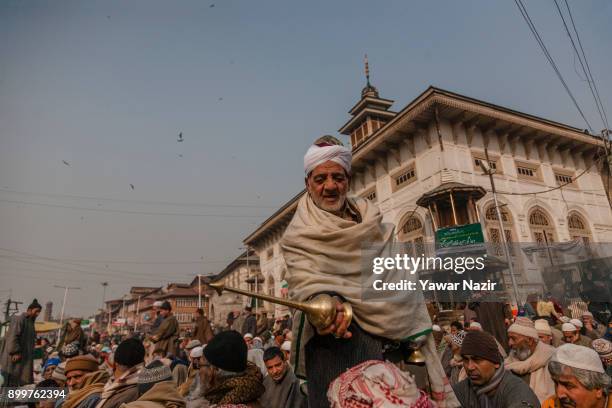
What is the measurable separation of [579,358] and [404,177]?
59.9 feet

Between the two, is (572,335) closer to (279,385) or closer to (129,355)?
(279,385)

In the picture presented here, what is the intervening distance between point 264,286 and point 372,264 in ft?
117

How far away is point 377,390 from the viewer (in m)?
1.18

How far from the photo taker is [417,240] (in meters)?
18.9

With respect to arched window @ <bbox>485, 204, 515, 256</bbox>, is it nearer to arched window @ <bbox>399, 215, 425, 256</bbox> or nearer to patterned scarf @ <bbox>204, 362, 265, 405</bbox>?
arched window @ <bbox>399, 215, 425, 256</bbox>

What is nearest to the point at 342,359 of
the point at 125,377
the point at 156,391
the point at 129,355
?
the point at 156,391

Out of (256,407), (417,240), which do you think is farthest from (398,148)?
(256,407)

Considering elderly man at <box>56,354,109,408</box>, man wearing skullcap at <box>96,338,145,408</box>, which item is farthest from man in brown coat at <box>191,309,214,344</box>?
man wearing skullcap at <box>96,338,145,408</box>

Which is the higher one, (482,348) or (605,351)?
(482,348)

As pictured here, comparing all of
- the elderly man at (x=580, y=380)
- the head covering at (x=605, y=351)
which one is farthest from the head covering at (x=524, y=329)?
the elderly man at (x=580, y=380)

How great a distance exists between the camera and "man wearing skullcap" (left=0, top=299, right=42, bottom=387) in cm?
712

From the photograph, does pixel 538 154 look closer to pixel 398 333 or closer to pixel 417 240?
pixel 417 240

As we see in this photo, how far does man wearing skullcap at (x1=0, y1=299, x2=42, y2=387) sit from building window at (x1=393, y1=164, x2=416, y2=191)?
16970mm

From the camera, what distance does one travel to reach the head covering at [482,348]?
132 inches
